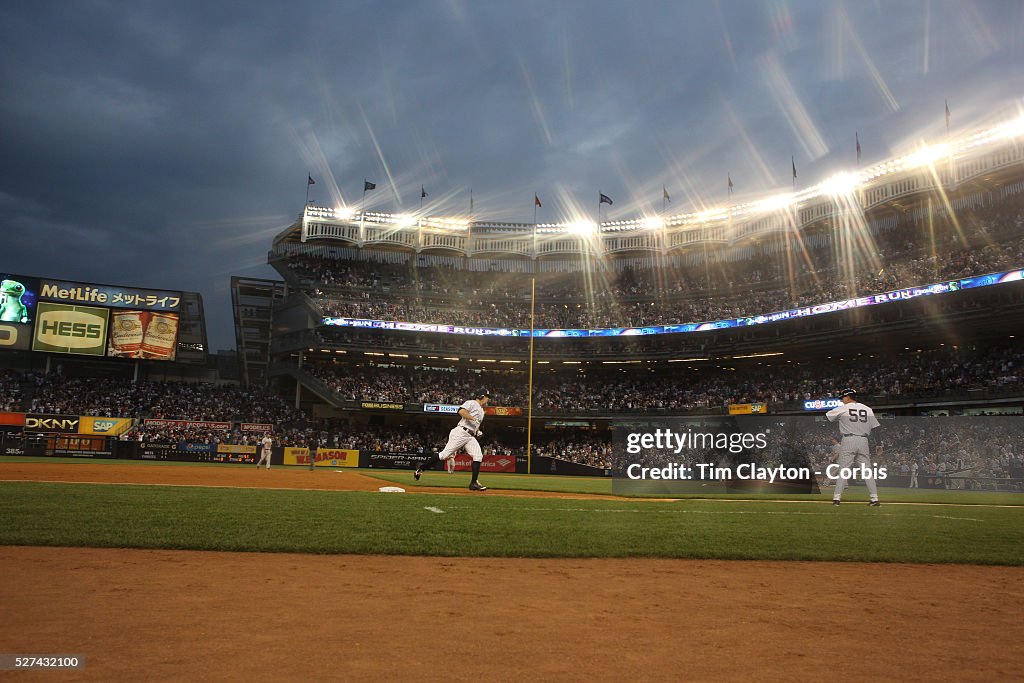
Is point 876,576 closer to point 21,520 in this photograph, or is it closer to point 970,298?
point 21,520

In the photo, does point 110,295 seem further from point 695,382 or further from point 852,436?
point 852,436

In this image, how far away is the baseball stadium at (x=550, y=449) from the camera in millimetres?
4090

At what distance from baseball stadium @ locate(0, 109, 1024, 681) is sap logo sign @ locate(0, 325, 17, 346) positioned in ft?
0.40

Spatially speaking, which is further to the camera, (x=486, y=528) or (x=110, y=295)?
(x=110, y=295)

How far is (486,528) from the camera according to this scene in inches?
340

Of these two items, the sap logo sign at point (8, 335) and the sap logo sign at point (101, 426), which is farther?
the sap logo sign at point (8, 335)

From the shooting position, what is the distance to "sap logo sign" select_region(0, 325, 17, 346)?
48.2 meters

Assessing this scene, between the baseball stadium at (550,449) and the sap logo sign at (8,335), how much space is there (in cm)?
12

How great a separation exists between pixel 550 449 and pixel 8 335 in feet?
135

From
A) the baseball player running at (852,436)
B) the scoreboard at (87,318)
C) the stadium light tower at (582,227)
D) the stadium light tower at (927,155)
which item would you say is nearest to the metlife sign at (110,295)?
the scoreboard at (87,318)

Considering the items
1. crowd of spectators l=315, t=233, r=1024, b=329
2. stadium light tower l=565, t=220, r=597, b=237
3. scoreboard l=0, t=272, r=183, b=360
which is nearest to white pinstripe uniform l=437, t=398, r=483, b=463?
crowd of spectators l=315, t=233, r=1024, b=329

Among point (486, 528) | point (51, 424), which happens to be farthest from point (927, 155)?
point (51, 424)

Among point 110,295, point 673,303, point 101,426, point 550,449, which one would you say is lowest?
point 550,449

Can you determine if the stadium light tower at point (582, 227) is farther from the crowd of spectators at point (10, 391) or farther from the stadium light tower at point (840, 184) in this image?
the crowd of spectators at point (10, 391)
